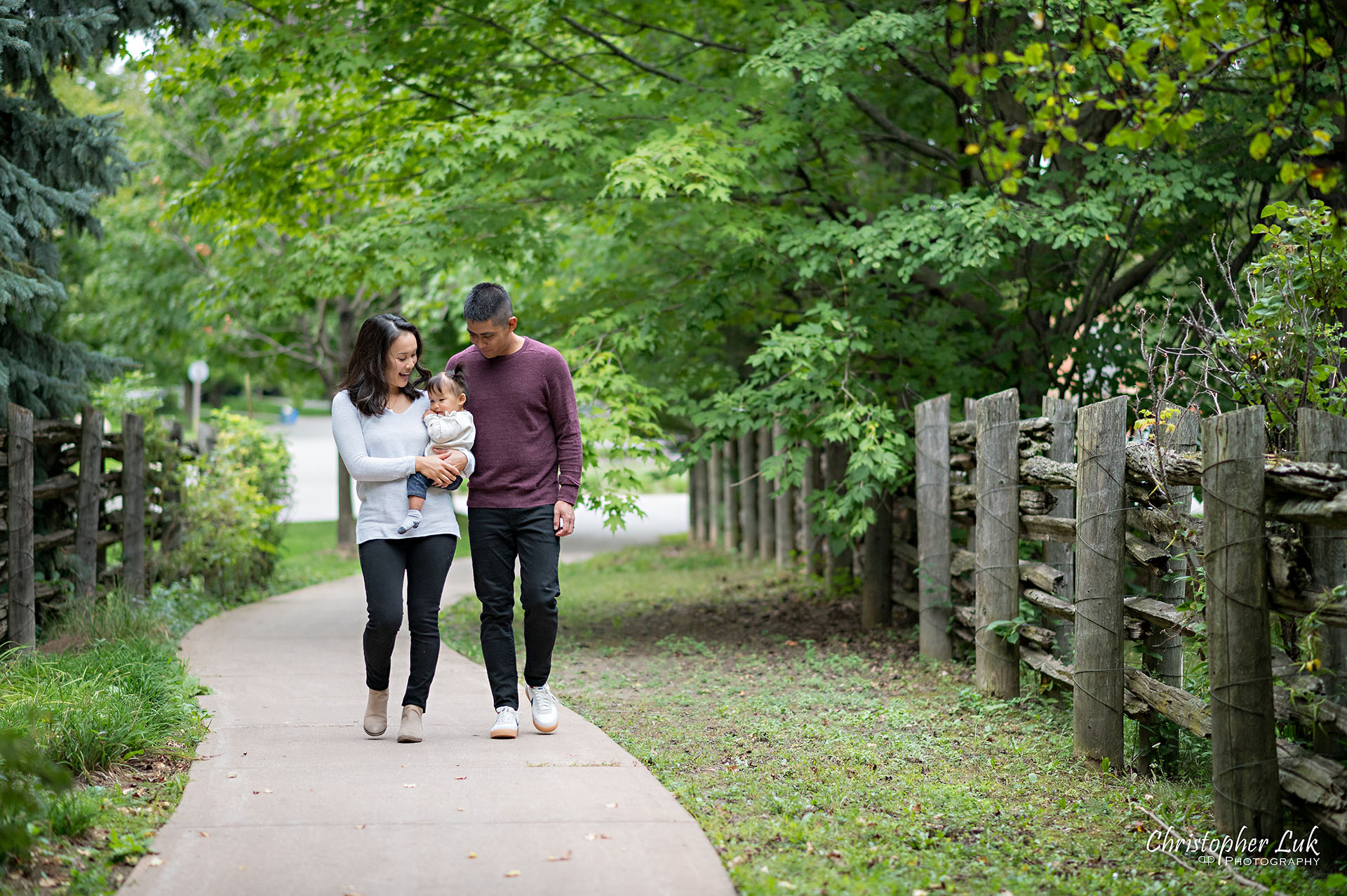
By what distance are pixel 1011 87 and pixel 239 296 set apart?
6.81m

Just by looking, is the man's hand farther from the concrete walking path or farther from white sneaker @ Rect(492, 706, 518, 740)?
the concrete walking path

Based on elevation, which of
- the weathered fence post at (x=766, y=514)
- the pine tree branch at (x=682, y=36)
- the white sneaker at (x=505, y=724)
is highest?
the pine tree branch at (x=682, y=36)

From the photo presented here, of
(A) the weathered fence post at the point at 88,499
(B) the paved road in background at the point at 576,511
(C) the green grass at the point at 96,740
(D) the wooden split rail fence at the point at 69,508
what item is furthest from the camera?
(B) the paved road in background at the point at 576,511

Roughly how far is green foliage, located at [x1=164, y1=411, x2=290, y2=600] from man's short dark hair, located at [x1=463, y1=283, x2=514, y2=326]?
6.23m

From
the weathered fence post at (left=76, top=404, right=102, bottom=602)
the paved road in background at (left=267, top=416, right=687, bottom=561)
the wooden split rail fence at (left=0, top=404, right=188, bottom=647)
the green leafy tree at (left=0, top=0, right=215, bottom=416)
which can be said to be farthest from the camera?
the paved road in background at (left=267, top=416, right=687, bottom=561)

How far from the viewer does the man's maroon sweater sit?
5469 mm

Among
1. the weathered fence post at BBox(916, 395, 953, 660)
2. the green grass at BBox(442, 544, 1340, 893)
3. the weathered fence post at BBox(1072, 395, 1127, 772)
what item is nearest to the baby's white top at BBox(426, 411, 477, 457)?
the green grass at BBox(442, 544, 1340, 893)

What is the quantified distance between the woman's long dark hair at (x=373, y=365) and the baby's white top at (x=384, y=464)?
0.04 metres

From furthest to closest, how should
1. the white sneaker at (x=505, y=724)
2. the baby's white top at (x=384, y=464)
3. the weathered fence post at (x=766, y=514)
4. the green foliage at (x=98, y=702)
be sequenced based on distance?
1. the weathered fence post at (x=766, y=514)
2. the white sneaker at (x=505, y=724)
3. the baby's white top at (x=384, y=464)
4. the green foliage at (x=98, y=702)

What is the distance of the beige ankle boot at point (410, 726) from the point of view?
5.32 meters

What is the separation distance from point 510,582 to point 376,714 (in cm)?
88

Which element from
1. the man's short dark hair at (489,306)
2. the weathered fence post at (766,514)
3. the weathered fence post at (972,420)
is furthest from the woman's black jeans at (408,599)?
the weathered fence post at (766,514)

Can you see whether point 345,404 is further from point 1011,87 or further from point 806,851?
point 1011,87

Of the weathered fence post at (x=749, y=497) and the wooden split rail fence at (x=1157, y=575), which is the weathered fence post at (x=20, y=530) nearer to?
the wooden split rail fence at (x=1157, y=575)
